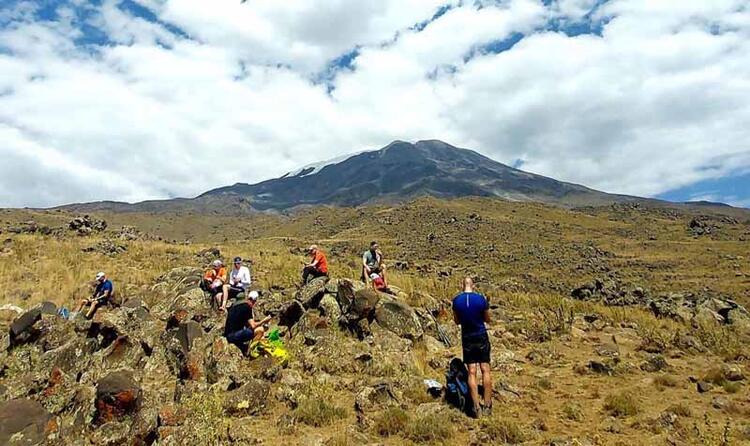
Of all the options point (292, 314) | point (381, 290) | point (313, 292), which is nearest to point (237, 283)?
point (313, 292)

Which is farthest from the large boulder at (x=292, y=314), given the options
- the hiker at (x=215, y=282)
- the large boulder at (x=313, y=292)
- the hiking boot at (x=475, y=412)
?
the hiking boot at (x=475, y=412)

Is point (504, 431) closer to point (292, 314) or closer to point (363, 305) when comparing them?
point (363, 305)

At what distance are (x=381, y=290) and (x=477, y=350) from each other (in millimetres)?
6417

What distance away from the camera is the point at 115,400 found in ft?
24.6

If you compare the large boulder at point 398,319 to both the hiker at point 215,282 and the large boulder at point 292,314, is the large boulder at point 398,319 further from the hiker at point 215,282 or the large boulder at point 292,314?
the hiker at point 215,282

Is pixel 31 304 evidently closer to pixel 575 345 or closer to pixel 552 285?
pixel 575 345

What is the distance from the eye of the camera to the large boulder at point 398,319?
11.5 m

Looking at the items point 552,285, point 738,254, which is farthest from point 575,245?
point 552,285

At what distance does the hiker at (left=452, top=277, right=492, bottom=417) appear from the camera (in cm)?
786

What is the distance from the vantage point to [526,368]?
10.4m

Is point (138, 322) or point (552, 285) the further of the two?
point (552, 285)

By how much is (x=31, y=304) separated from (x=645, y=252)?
54.9m

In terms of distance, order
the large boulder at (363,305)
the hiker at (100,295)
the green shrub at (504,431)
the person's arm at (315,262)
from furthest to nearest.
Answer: the hiker at (100,295), the person's arm at (315,262), the large boulder at (363,305), the green shrub at (504,431)

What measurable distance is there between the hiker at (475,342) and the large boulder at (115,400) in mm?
5050
